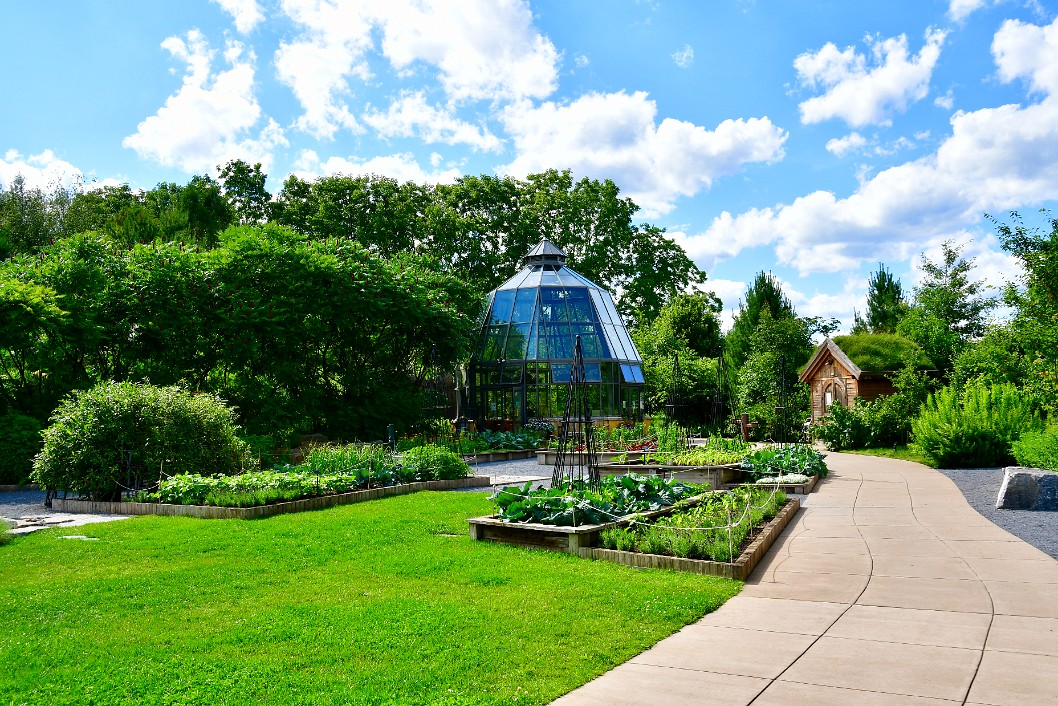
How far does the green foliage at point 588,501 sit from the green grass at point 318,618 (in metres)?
0.65

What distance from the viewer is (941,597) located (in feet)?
20.4

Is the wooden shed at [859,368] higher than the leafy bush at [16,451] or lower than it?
higher

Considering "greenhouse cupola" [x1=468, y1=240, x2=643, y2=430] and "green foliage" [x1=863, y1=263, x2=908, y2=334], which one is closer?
"greenhouse cupola" [x1=468, y1=240, x2=643, y2=430]

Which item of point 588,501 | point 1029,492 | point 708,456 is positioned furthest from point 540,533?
point 708,456

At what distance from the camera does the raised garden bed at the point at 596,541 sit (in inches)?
280

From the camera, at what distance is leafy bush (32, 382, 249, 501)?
12328 mm

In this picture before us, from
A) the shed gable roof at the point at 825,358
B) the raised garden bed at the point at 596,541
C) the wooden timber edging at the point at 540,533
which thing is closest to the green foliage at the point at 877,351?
the shed gable roof at the point at 825,358

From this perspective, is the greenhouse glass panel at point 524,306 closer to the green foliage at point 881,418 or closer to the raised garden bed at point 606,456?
the raised garden bed at point 606,456

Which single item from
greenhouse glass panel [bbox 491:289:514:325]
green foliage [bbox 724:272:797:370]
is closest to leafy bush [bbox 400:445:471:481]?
greenhouse glass panel [bbox 491:289:514:325]

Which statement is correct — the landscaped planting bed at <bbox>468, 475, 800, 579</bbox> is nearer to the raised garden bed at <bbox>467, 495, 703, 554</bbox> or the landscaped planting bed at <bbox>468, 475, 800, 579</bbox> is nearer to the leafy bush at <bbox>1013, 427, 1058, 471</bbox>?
the raised garden bed at <bbox>467, 495, 703, 554</bbox>

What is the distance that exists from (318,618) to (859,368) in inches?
1004

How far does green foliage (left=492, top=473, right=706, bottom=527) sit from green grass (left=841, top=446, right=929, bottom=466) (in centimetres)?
1118

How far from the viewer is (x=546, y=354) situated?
27.7 m

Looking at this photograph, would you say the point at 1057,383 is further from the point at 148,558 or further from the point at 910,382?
the point at 148,558
